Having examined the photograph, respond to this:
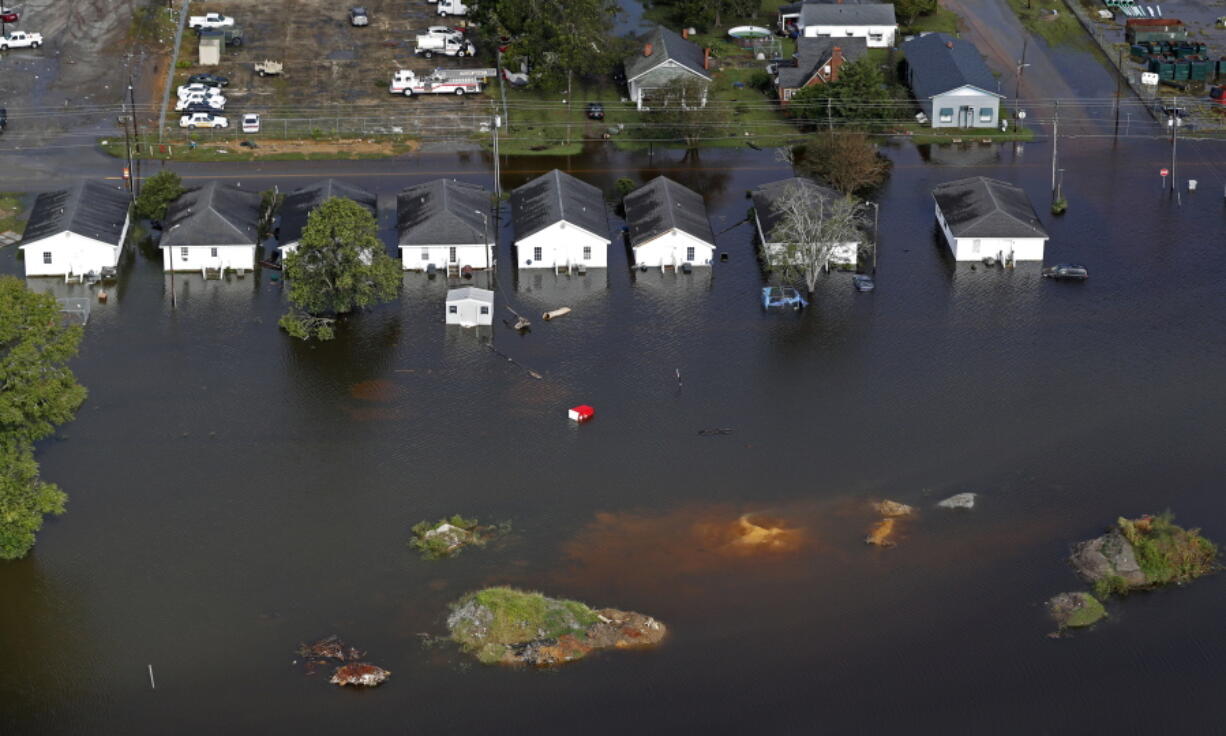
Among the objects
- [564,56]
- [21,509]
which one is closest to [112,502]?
[21,509]

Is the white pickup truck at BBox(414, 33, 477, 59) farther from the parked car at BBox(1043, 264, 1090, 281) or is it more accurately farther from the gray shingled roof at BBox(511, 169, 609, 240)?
the parked car at BBox(1043, 264, 1090, 281)

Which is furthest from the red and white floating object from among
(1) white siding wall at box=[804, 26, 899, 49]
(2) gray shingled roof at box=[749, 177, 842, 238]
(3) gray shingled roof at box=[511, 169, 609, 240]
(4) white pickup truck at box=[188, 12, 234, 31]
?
(4) white pickup truck at box=[188, 12, 234, 31]

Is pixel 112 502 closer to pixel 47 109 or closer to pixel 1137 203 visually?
pixel 47 109

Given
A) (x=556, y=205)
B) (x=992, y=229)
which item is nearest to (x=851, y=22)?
Answer: (x=992, y=229)

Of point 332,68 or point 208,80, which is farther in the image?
point 332,68

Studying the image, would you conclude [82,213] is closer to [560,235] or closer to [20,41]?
[560,235]
